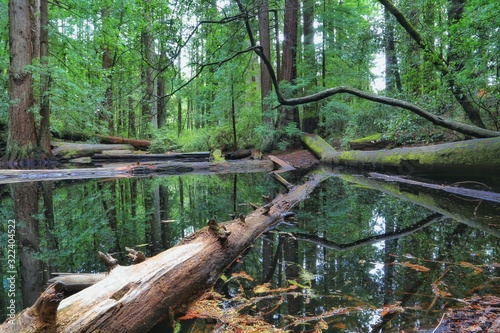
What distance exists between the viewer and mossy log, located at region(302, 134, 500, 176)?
4.71 meters

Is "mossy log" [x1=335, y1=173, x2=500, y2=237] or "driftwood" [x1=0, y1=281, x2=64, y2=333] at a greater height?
"driftwood" [x1=0, y1=281, x2=64, y2=333]

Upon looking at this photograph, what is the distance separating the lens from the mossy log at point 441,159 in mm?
4707

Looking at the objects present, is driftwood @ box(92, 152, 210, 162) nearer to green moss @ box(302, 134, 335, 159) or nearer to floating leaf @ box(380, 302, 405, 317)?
green moss @ box(302, 134, 335, 159)

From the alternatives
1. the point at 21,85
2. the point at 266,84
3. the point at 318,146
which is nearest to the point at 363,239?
the point at 318,146

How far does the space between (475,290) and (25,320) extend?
2.34 m

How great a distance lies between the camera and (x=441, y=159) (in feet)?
18.5

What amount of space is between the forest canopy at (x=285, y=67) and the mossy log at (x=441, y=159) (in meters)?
1.02

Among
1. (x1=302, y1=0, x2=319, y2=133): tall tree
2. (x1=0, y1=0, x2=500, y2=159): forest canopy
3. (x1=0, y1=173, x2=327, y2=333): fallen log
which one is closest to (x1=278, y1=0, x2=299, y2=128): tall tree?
(x1=0, y1=0, x2=500, y2=159): forest canopy

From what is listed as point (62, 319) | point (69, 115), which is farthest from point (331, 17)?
point (62, 319)

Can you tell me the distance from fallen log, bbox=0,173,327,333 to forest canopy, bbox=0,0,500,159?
1946 mm

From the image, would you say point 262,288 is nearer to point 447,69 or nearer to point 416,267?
point 416,267

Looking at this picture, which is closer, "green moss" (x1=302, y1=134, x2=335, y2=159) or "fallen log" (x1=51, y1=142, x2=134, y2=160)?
"green moss" (x1=302, y1=134, x2=335, y2=159)

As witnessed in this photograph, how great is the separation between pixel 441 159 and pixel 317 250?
409 cm

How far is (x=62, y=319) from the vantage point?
127 centimetres
